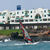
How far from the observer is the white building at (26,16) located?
4085 inches

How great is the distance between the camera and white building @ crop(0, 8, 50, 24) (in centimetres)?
10375

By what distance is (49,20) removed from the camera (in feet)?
336

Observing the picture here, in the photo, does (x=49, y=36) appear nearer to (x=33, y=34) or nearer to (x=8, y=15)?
(x=33, y=34)

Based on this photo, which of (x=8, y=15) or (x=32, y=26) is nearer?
(x=32, y=26)

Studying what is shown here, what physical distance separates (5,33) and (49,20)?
19.6 meters

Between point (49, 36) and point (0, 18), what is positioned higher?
point (0, 18)

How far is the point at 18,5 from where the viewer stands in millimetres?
115375

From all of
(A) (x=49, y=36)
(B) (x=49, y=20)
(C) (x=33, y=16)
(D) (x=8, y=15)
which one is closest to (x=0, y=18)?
(D) (x=8, y=15)

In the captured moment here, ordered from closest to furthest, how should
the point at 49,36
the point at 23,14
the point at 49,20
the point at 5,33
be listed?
the point at 49,36
the point at 5,33
the point at 49,20
the point at 23,14

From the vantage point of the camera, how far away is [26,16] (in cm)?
10762

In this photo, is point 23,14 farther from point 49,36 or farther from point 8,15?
point 49,36

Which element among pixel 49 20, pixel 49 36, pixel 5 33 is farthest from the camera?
pixel 49 20

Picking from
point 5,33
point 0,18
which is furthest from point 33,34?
point 0,18

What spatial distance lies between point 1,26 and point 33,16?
14077mm
